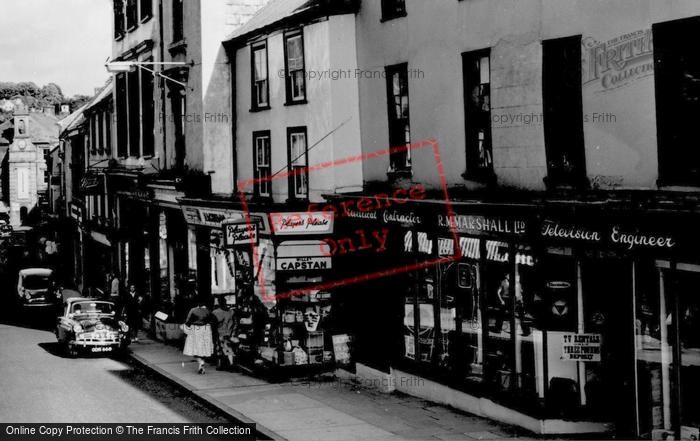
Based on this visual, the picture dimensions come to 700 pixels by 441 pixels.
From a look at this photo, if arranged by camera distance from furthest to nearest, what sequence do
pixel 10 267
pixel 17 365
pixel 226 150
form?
pixel 10 267 < pixel 226 150 < pixel 17 365

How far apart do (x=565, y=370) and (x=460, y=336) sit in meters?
2.98

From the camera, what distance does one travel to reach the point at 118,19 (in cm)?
3672

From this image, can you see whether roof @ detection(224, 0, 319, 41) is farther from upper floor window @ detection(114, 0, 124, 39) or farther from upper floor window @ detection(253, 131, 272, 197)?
upper floor window @ detection(114, 0, 124, 39)

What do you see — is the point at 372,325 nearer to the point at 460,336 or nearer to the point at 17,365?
the point at 460,336

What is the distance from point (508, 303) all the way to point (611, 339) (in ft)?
7.48

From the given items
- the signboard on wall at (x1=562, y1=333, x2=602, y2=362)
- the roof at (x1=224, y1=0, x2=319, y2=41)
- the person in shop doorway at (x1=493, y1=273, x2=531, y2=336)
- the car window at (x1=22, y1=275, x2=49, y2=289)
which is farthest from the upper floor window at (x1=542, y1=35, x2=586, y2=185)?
the car window at (x1=22, y1=275, x2=49, y2=289)

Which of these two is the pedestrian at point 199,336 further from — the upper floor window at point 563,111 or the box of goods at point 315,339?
the upper floor window at point 563,111

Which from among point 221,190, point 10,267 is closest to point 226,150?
point 221,190

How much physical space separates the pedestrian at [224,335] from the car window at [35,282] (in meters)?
21.9

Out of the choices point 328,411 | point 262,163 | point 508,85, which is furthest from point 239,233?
point 508,85

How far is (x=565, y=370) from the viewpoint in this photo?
1503 centimetres

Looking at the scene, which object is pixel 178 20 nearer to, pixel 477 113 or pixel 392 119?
pixel 392 119

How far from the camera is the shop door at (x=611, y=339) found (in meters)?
13.9

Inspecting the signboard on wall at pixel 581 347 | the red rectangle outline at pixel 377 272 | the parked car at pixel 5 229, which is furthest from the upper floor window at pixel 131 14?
the parked car at pixel 5 229
